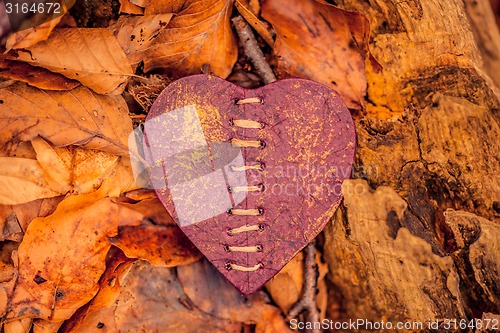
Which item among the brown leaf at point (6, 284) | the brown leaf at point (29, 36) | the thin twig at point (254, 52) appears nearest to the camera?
the brown leaf at point (29, 36)

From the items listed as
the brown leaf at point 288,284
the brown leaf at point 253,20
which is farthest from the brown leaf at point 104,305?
the brown leaf at point 253,20

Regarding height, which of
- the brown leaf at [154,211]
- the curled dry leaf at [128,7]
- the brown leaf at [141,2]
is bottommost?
the brown leaf at [154,211]

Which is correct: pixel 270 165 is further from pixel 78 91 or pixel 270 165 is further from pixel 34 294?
pixel 34 294

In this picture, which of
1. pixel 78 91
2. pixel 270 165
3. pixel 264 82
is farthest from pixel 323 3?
pixel 78 91

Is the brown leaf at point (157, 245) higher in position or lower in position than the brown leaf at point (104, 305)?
higher

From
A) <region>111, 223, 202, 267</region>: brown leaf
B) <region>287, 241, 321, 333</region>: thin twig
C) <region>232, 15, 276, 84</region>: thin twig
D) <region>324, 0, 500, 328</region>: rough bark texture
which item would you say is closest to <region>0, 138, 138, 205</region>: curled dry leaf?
<region>111, 223, 202, 267</region>: brown leaf

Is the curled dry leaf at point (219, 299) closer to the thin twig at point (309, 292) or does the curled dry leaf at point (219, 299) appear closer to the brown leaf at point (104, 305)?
the thin twig at point (309, 292)

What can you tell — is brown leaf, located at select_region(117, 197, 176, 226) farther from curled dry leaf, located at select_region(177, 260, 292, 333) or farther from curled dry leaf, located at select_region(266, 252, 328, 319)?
curled dry leaf, located at select_region(266, 252, 328, 319)
